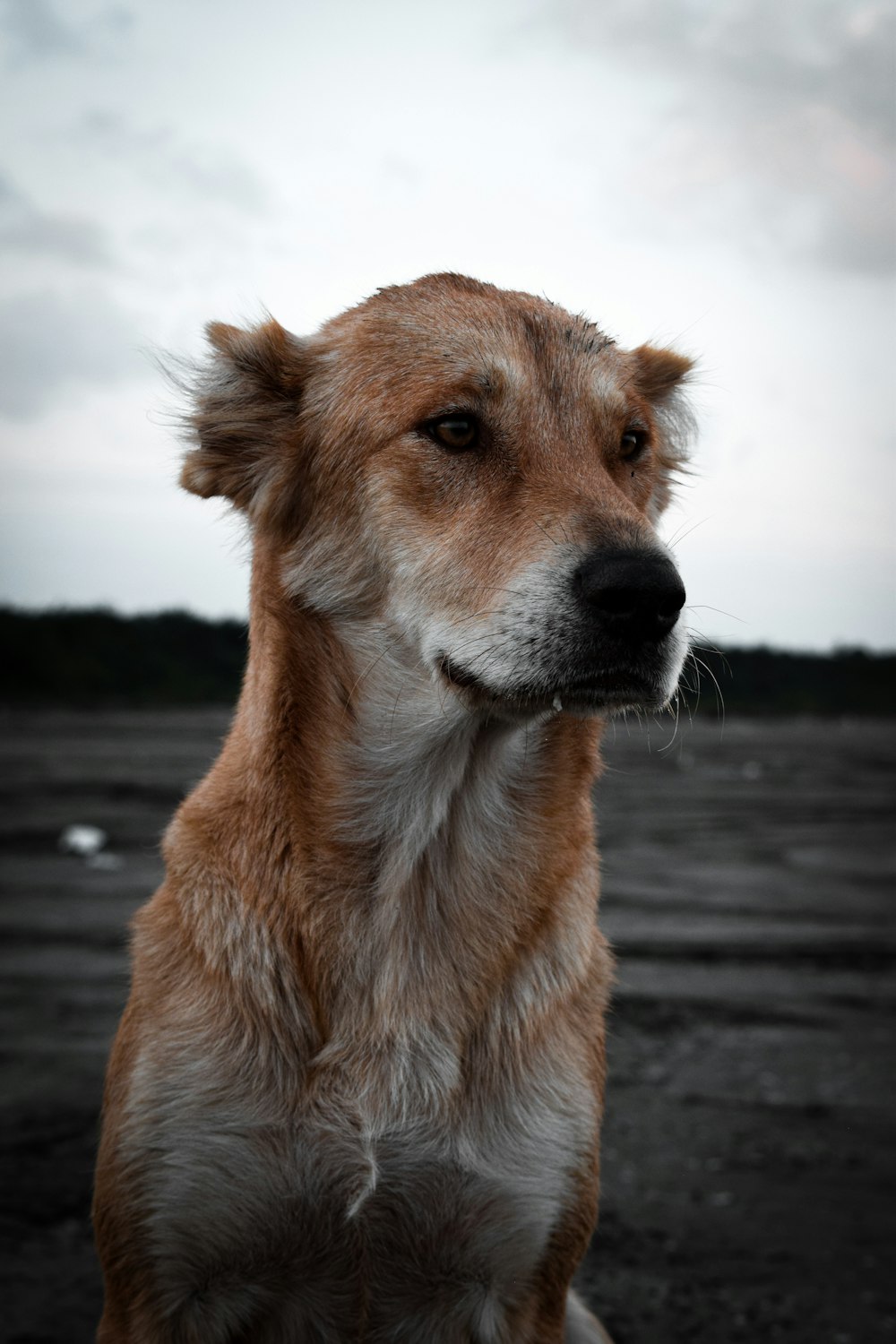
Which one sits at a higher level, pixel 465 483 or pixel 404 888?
pixel 465 483

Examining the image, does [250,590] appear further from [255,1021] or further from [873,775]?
[873,775]

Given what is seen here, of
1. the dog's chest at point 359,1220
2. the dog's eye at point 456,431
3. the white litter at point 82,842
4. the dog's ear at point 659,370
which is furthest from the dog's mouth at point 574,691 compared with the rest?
the white litter at point 82,842

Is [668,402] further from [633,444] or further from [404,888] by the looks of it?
[404,888]

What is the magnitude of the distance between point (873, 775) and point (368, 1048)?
22800mm

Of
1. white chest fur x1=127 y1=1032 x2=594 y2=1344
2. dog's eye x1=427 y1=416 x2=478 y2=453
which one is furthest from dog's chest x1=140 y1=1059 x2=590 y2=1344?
dog's eye x1=427 y1=416 x2=478 y2=453

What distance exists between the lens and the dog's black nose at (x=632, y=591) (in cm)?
275

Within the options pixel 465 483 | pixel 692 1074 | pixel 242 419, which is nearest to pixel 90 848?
pixel 692 1074

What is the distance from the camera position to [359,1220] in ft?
9.59

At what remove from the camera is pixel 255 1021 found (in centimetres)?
298

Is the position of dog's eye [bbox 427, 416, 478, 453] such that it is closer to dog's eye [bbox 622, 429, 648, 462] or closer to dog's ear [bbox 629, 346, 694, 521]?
dog's eye [bbox 622, 429, 648, 462]

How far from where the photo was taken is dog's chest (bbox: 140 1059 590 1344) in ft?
9.51

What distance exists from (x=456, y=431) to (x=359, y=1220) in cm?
197

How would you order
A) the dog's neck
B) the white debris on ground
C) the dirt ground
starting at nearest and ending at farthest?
the dog's neck, the dirt ground, the white debris on ground

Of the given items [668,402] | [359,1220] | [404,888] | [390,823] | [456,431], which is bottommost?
[359,1220]
